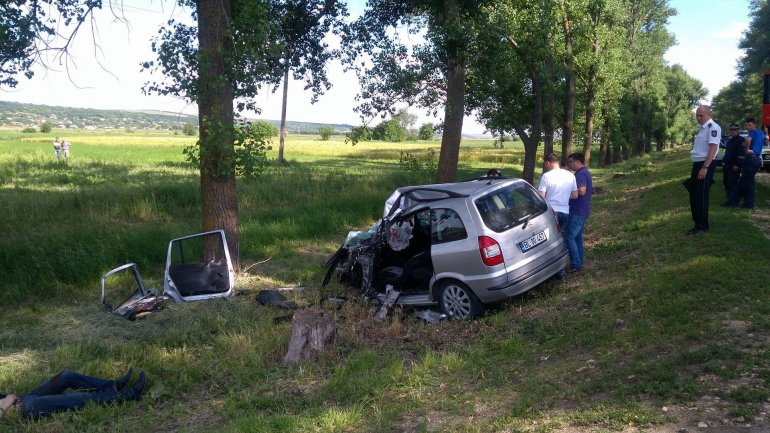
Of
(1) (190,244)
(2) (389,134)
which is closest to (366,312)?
(1) (190,244)

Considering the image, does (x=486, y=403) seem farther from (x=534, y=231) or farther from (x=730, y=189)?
(x=730, y=189)

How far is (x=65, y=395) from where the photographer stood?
5281 millimetres

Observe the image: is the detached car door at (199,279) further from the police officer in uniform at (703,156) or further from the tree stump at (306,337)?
the police officer in uniform at (703,156)

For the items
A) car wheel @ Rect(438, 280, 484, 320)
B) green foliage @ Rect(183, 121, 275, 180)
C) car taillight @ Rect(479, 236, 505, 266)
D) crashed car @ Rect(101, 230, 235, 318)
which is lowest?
crashed car @ Rect(101, 230, 235, 318)

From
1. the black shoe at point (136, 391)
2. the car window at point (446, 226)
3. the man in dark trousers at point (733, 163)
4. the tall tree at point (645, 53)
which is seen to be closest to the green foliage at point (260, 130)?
→ the car window at point (446, 226)

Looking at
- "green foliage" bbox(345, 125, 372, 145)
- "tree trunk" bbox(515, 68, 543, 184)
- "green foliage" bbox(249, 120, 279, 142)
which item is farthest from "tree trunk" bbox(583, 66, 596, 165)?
"green foliage" bbox(249, 120, 279, 142)

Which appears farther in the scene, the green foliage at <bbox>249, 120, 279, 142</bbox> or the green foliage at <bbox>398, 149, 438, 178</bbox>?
the green foliage at <bbox>398, 149, 438, 178</bbox>

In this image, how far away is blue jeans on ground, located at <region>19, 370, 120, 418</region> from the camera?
5168 mm

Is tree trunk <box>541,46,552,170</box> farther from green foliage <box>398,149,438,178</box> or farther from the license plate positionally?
the license plate

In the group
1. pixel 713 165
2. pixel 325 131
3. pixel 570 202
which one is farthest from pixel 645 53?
pixel 325 131

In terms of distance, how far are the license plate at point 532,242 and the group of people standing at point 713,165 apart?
2.70 meters

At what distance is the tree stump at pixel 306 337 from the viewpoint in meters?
6.20

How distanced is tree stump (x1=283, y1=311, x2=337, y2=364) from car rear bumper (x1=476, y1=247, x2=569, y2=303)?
6.25 ft

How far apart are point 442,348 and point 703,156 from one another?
4851 mm
